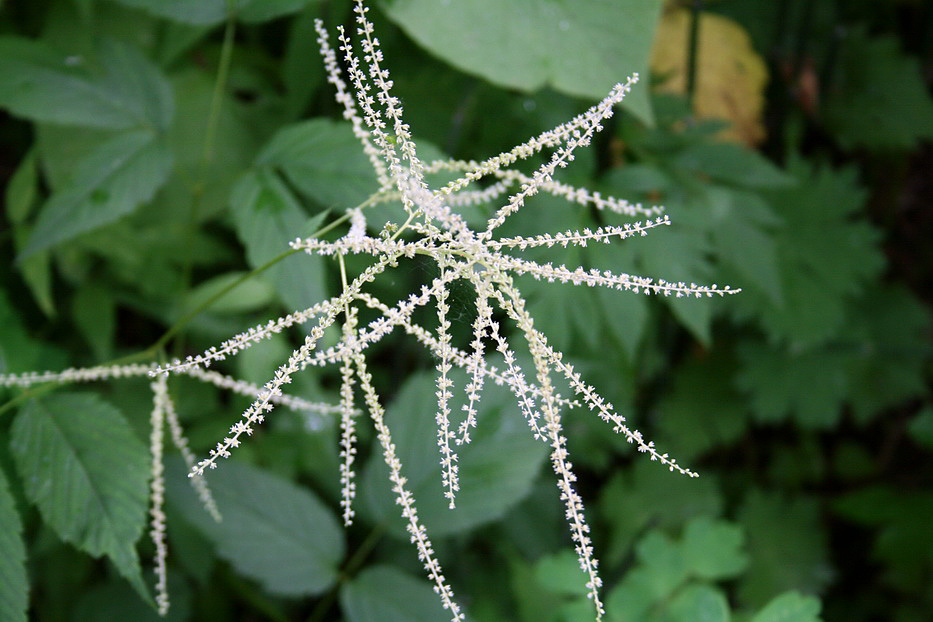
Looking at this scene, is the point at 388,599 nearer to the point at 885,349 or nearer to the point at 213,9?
the point at 213,9

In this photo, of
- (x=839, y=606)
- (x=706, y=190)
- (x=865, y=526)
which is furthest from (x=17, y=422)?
(x=865, y=526)

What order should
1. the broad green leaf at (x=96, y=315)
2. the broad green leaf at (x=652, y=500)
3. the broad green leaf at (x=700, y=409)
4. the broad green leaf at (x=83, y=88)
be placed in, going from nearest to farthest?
the broad green leaf at (x=83, y=88), the broad green leaf at (x=96, y=315), the broad green leaf at (x=652, y=500), the broad green leaf at (x=700, y=409)

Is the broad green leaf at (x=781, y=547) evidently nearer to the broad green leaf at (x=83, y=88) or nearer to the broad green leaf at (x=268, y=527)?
the broad green leaf at (x=268, y=527)

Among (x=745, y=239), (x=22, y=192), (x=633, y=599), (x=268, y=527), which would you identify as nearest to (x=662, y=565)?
(x=633, y=599)

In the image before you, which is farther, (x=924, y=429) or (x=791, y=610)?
(x=924, y=429)

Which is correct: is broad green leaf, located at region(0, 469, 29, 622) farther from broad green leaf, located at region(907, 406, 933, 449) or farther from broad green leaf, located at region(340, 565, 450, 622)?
broad green leaf, located at region(907, 406, 933, 449)

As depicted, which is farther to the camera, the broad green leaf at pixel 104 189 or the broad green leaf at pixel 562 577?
the broad green leaf at pixel 562 577

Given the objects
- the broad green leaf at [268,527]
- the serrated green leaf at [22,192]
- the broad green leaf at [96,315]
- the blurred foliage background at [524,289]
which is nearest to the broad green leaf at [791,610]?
the blurred foliage background at [524,289]
